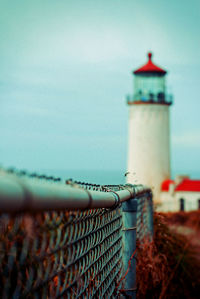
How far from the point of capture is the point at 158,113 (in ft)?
106

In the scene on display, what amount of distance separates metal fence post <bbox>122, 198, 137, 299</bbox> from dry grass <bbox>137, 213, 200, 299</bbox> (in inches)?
39.9

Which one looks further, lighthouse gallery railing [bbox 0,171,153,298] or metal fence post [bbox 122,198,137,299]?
metal fence post [bbox 122,198,137,299]

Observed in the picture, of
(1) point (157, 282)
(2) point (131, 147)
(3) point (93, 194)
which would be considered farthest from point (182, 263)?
(2) point (131, 147)

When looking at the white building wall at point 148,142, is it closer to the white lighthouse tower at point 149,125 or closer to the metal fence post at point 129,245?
the white lighthouse tower at point 149,125

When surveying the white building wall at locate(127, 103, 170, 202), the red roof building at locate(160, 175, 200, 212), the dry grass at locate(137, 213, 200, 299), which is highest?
the white building wall at locate(127, 103, 170, 202)

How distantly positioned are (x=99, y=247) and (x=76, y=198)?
3.27 feet

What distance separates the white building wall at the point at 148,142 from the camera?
105ft

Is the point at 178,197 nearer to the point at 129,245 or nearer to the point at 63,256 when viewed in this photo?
the point at 129,245

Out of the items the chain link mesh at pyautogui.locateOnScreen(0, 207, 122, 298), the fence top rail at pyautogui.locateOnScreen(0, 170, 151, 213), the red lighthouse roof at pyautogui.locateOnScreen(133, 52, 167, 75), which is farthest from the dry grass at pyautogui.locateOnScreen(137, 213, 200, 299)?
the red lighthouse roof at pyautogui.locateOnScreen(133, 52, 167, 75)

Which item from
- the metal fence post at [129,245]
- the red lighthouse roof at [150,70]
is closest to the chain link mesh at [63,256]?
the metal fence post at [129,245]

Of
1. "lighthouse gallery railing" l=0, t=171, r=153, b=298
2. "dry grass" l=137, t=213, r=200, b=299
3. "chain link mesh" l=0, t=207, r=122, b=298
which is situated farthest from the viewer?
"dry grass" l=137, t=213, r=200, b=299

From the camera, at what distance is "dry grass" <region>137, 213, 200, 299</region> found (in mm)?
4660

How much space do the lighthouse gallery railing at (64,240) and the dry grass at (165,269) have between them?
1.16 metres

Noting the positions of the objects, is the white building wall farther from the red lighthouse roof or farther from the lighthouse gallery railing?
the lighthouse gallery railing
